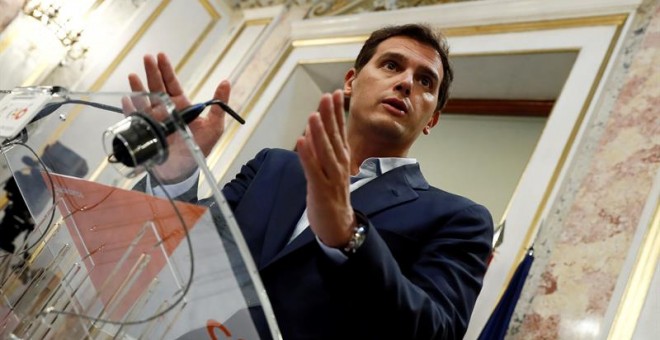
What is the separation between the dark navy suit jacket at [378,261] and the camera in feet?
2.00

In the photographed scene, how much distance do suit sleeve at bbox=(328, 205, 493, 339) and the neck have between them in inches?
8.7

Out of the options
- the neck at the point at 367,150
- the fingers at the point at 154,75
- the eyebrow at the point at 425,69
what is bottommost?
the fingers at the point at 154,75

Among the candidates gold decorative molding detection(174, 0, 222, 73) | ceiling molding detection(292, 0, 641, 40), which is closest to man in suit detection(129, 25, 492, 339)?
ceiling molding detection(292, 0, 641, 40)

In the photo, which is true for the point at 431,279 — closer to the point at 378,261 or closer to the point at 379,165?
the point at 378,261

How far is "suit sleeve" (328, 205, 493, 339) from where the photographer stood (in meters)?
Answer: 0.60

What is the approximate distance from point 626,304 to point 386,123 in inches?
34.5

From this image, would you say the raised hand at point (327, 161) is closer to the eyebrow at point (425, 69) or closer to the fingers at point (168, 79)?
the fingers at point (168, 79)

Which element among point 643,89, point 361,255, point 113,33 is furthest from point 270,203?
point 113,33

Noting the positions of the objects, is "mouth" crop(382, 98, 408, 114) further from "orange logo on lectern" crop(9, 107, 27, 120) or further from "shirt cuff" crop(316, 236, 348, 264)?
"orange logo on lectern" crop(9, 107, 27, 120)

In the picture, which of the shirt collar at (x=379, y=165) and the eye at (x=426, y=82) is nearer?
the shirt collar at (x=379, y=165)

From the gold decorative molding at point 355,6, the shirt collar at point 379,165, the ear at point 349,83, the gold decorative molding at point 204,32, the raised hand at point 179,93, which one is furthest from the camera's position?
the gold decorative molding at point 204,32

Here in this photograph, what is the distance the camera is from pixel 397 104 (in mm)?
989

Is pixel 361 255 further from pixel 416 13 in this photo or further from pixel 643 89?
pixel 416 13

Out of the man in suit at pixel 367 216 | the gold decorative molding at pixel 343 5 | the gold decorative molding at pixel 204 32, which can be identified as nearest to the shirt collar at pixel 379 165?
the man in suit at pixel 367 216
